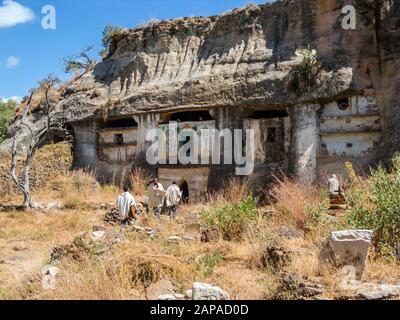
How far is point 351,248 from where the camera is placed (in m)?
6.04

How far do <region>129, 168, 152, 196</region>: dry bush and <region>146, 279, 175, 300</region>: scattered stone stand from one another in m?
12.2

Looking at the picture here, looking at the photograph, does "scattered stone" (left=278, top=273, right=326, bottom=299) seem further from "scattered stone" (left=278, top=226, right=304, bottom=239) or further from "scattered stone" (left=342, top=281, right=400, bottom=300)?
"scattered stone" (left=278, top=226, right=304, bottom=239)

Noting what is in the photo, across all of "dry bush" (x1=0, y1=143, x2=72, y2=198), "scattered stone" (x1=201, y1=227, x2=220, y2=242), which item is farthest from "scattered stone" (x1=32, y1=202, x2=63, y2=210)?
"scattered stone" (x1=201, y1=227, x2=220, y2=242)

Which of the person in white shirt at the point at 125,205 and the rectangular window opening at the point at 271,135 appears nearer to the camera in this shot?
the person in white shirt at the point at 125,205

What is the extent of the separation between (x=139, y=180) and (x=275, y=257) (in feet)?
39.3

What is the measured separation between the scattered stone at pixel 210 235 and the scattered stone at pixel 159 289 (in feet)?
10.2

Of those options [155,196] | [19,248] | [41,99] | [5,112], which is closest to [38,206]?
[155,196]

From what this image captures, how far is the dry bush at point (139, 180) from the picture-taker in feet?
59.3

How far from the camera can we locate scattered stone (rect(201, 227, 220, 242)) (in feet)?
29.6

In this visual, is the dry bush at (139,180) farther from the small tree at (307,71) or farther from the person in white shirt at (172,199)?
the small tree at (307,71)

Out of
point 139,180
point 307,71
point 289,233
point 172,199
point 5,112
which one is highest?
point 5,112

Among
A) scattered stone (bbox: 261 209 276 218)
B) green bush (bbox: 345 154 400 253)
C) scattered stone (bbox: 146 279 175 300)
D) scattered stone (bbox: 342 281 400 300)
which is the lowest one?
scattered stone (bbox: 146 279 175 300)

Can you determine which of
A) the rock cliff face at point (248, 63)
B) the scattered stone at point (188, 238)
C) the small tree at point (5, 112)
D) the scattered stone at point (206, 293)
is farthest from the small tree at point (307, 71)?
the small tree at point (5, 112)

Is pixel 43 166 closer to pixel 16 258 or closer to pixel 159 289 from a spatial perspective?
pixel 16 258
